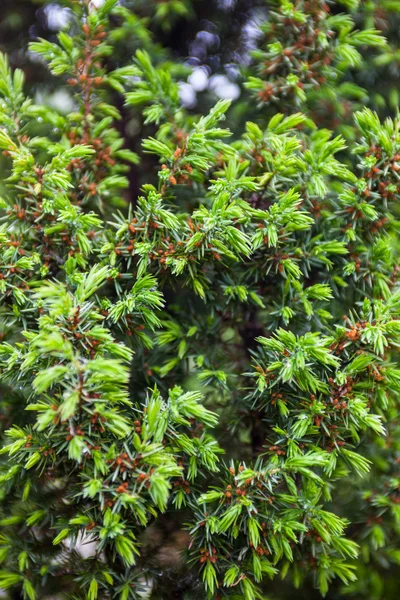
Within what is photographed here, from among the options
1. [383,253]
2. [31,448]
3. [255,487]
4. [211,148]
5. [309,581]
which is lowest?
[309,581]

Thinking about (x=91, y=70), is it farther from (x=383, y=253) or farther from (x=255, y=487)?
A: (x=255, y=487)

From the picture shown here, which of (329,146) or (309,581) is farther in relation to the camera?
(309,581)

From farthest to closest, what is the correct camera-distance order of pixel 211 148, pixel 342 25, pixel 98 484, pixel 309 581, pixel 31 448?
pixel 309 581 → pixel 342 25 → pixel 211 148 → pixel 31 448 → pixel 98 484

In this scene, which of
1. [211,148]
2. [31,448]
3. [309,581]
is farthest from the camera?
[309,581]

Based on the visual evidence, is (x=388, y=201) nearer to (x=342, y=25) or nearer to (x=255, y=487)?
(x=342, y=25)

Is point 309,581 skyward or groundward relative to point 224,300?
groundward

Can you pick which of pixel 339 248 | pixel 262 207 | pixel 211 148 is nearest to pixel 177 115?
pixel 211 148
